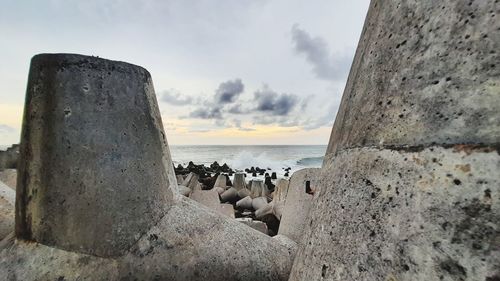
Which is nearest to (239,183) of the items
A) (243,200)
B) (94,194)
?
(243,200)

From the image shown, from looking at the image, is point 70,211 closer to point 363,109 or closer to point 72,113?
point 72,113

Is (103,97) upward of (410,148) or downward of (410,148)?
upward

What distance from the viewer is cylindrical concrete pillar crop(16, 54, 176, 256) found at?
5.80 ft

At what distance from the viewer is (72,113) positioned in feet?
5.97

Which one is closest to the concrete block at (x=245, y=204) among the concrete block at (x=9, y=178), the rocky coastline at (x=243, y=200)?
the rocky coastline at (x=243, y=200)

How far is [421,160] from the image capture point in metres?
0.80

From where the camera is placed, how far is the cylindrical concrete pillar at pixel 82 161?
1.77m

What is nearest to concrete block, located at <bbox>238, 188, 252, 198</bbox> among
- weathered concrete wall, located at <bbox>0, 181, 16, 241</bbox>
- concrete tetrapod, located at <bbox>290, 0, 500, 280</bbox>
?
weathered concrete wall, located at <bbox>0, 181, 16, 241</bbox>

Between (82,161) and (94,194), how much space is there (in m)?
0.20

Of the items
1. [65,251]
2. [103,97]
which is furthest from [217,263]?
[103,97]

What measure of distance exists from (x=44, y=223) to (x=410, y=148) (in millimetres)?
1846

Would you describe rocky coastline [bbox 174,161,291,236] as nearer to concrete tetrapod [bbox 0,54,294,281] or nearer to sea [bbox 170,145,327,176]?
concrete tetrapod [bbox 0,54,294,281]

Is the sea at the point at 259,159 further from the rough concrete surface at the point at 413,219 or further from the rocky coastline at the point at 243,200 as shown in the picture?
the rough concrete surface at the point at 413,219

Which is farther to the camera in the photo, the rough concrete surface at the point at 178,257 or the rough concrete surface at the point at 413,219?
the rough concrete surface at the point at 178,257
